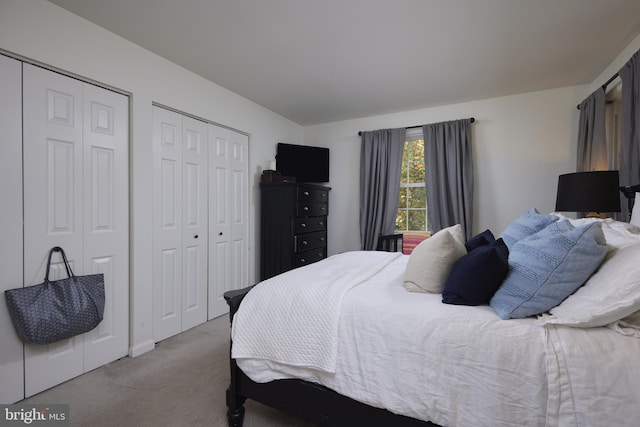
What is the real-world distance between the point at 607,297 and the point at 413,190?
3.00m

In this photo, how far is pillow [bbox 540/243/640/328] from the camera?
3.02 ft

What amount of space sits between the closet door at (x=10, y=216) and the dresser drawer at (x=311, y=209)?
2.32 m

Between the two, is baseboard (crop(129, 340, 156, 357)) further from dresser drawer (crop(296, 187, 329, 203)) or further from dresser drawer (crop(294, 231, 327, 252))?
dresser drawer (crop(296, 187, 329, 203))

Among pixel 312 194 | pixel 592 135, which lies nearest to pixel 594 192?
pixel 592 135

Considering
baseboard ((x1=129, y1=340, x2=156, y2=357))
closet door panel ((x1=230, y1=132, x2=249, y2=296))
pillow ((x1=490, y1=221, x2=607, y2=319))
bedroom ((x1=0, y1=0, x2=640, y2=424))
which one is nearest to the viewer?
pillow ((x1=490, y1=221, x2=607, y2=319))

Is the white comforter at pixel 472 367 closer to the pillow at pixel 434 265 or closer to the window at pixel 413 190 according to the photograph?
the pillow at pixel 434 265

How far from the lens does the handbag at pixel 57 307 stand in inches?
64.2

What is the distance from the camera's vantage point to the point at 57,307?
175 cm

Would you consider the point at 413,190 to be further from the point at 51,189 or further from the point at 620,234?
the point at 51,189

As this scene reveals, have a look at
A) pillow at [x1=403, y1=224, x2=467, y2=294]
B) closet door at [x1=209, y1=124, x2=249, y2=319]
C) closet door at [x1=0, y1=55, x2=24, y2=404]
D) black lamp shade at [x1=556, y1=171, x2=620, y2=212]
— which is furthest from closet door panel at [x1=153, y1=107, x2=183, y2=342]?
black lamp shade at [x1=556, y1=171, x2=620, y2=212]

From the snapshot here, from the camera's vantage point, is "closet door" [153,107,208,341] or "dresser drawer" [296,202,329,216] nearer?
"closet door" [153,107,208,341]

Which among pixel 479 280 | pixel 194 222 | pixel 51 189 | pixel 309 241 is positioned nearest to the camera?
pixel 479 280

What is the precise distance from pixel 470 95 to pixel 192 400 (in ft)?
Answer: 12.6

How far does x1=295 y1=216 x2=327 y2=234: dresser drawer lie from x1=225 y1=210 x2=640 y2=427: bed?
1951 millimetres
